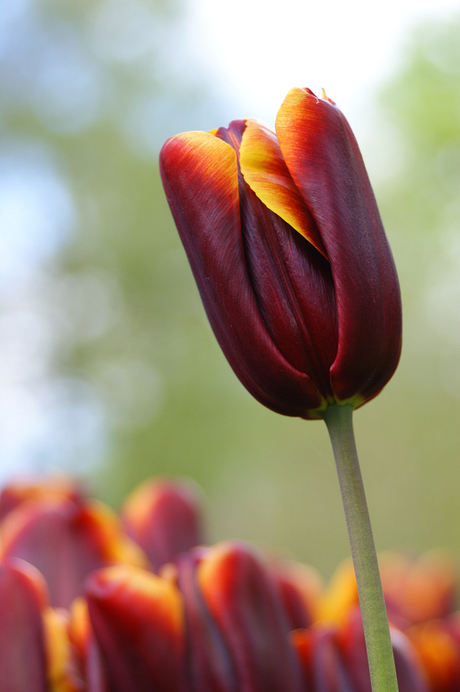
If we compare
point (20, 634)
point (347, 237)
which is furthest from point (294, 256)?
point (20, 634)

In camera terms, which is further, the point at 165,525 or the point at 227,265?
the point at 165,525

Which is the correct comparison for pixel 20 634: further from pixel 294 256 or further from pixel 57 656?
pixel 294 256

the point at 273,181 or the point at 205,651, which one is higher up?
the point at 273,181

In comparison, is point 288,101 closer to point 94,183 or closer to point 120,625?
point 120,625

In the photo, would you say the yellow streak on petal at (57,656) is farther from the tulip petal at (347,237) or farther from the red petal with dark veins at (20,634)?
the tulip petal at (347,237)

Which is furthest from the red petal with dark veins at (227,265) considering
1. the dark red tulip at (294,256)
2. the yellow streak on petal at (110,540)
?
the yellow streak on petal at (110,540)

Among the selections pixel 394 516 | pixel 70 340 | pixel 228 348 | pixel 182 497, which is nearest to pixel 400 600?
pixel 182 497

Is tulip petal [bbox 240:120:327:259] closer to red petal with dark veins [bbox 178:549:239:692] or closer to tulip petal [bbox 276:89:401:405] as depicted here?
tulip petal [bbox 276:89:401:405]
